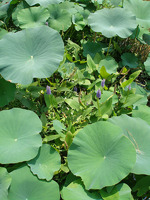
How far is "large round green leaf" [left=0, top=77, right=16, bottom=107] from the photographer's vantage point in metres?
2.06

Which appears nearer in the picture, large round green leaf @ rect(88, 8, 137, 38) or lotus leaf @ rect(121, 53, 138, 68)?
large round green leaf @ rect(88, 8, 137, 38)

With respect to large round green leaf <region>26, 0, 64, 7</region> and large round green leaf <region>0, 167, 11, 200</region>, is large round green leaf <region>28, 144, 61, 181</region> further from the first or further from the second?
large round green leaf <region>26, 0, 64, 7</region>

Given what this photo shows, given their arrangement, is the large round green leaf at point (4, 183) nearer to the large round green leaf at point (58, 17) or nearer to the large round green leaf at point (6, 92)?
the large round green leaf at point (6, 92)

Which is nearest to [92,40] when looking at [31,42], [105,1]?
[105,1]

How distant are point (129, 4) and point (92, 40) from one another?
726mm

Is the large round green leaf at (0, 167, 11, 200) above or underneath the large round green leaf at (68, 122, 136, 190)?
underneath

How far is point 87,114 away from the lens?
210 centimetres

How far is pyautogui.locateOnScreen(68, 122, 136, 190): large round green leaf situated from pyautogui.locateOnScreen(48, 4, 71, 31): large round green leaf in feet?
5.38

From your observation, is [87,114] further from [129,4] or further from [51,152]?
[129,4]

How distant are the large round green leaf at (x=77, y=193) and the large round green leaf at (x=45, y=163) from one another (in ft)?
0.51

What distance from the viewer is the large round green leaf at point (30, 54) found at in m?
1.87

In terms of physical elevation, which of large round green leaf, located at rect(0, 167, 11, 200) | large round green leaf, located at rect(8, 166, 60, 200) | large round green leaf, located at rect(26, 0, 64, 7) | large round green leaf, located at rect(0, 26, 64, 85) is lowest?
large round green leaf, located at rect(8, 166, 60, 200)

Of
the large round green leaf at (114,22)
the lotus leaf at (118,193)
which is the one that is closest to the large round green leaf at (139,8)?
the large round green leaf at (114,22)

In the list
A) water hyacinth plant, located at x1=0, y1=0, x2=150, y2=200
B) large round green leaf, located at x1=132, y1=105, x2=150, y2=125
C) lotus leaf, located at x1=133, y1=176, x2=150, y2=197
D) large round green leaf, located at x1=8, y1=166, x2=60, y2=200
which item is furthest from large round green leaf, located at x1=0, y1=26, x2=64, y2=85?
lotus leaf, located at x1=133, y1=176, x2=150, y2=197
